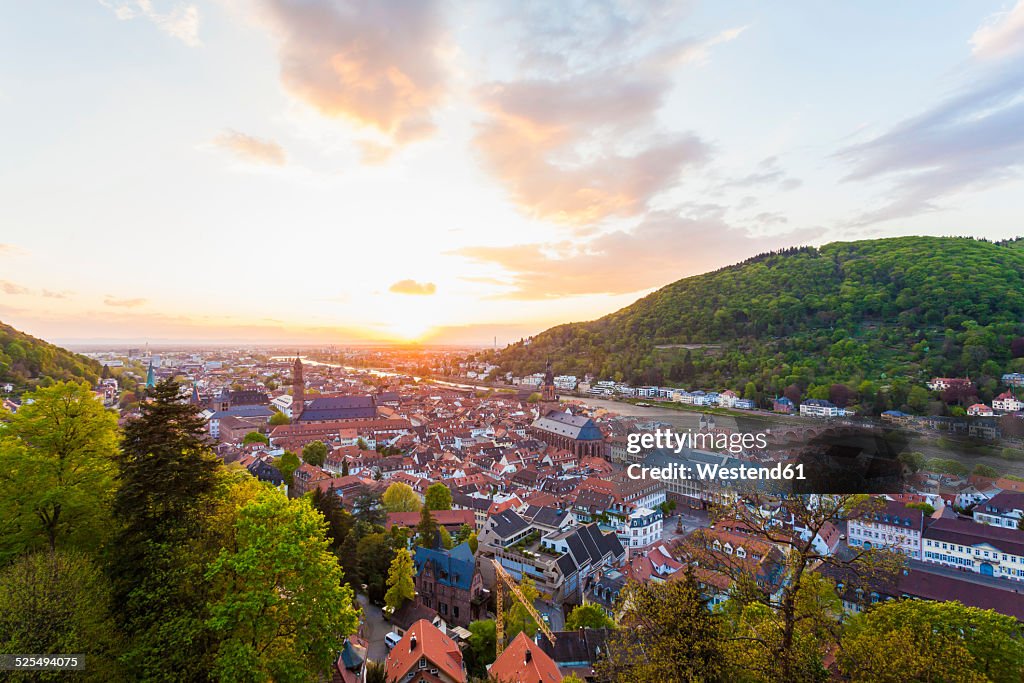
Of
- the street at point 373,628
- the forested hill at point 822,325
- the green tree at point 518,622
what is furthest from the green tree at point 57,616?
the forested hill at point 822,325

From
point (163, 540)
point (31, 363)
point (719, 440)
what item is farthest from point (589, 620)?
point (31, 363)

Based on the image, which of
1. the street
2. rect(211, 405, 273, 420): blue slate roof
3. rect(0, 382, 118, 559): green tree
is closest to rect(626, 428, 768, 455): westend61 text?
the street

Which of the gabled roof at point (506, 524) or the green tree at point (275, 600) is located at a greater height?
the green tree at point (275, 600)

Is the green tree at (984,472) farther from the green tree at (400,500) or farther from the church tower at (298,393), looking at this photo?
the church tower at (298,393)

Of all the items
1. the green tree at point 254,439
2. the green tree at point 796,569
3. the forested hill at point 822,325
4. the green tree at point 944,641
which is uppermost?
the forested hill at point 822,325

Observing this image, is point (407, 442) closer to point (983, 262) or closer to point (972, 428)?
point (972, 428)

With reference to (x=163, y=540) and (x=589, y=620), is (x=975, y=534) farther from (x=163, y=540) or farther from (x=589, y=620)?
(x=163, y=540)
